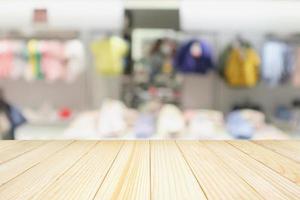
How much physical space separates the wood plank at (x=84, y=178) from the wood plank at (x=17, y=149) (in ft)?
0.67

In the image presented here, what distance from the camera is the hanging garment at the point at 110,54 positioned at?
2.83m

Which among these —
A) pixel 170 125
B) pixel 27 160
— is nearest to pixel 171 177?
pixel 27 160

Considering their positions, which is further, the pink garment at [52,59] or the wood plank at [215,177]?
→ the pink garment at [52,59]

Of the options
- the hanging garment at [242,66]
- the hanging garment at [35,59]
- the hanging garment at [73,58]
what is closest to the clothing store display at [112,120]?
the hanging garment at [73,58]

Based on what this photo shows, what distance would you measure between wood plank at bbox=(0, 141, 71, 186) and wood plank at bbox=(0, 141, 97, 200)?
2 centimetres

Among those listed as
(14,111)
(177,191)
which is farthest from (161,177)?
(14,111)

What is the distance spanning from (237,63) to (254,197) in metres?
2.24

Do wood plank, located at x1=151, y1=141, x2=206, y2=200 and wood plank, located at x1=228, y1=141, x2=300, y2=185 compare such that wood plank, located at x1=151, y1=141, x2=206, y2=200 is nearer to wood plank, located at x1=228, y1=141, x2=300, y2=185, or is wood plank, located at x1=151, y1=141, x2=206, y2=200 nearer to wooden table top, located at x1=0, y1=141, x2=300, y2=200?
wooden table top, located at x1=0, y1=141, x2=300, y2=200

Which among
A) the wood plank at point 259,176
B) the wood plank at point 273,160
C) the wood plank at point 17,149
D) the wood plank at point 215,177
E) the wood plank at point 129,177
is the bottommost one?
the wood plank at point 273,160

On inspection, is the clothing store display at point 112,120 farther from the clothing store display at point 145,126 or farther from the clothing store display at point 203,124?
the clothing store display at point 203,124

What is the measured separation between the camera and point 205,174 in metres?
0.87

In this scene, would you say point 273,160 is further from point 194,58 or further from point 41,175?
point 194,58

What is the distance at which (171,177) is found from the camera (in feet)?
2.75

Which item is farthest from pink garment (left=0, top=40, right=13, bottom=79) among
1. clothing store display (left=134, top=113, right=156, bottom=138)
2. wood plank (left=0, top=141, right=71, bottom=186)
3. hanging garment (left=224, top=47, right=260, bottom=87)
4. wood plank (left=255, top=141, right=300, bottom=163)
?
wood plank (left=255, top=141, right=300, bottom=163)
